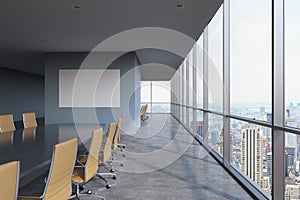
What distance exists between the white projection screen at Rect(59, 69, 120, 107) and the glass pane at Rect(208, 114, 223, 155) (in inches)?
132

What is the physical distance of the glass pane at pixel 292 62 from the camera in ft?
7.63

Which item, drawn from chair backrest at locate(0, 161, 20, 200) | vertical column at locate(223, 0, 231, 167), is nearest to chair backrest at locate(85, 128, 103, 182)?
chair backrest at locate(0, 161, 20, 200)

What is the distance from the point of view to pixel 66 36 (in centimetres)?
621

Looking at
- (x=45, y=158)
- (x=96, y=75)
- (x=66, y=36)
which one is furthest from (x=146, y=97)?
(x=45, y=158)

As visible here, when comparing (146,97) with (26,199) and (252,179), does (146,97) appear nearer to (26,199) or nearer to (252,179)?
(252,179)

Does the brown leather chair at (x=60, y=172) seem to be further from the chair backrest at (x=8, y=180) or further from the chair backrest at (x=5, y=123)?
the chair backrest at (x=5, y=123)

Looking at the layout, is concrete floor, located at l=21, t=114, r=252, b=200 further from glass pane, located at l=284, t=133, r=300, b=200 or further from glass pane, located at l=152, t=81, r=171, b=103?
glass pane, located at l=152, t=81, r=171, b=103

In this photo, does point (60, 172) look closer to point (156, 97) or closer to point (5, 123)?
point (5, 123)

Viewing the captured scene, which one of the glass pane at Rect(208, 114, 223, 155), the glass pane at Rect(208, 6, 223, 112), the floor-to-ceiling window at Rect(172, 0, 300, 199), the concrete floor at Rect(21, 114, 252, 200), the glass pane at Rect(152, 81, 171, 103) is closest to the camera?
the floor-to-ceiling window at Rect(172, 0, 300, 199)

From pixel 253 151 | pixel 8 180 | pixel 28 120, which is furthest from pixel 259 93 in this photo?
pixel 28 120

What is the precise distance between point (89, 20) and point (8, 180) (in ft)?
13.9

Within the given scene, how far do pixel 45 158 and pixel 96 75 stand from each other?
6.12m

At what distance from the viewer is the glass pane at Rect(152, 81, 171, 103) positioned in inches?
721

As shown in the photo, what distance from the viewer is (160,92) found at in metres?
18.7
